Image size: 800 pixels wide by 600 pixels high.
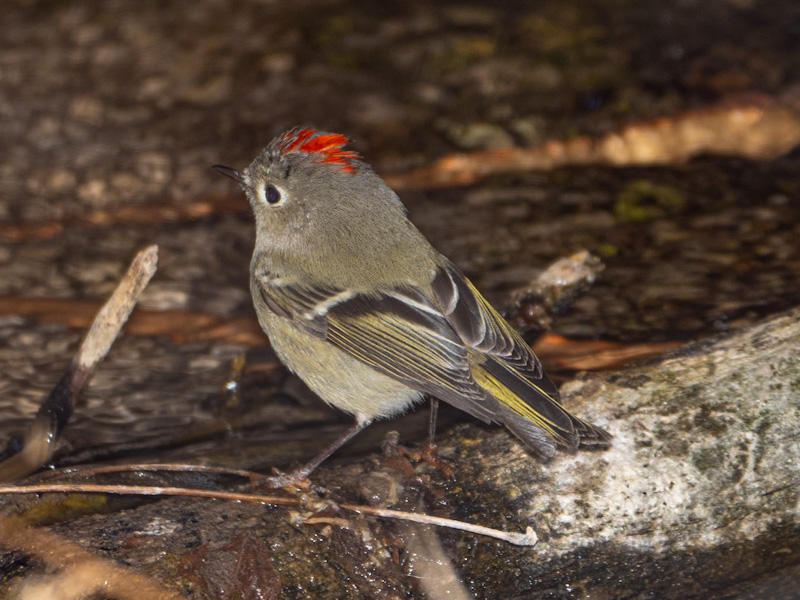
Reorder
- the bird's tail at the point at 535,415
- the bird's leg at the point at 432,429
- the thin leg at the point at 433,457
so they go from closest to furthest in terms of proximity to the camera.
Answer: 1. the bird's tail at the point at 535,415
2. the thin leg at the point at 433,457
3. the bird's leg at the point at 432,429

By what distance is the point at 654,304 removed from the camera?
3945 millimetres

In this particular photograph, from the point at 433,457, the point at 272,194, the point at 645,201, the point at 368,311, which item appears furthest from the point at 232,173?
the point at 645,201

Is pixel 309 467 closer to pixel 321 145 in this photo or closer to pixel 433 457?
pixel 433 457

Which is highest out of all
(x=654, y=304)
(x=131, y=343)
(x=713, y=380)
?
(x=713, y=380)

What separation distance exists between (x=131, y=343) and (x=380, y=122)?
2.16 meters

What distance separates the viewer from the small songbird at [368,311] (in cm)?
282

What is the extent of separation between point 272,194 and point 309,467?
116 centimetres

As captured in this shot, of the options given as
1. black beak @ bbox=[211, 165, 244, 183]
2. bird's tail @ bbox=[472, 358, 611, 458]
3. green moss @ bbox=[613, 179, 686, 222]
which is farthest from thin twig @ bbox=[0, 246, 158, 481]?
green moss @ bbox=[613, 179, 686, 222]

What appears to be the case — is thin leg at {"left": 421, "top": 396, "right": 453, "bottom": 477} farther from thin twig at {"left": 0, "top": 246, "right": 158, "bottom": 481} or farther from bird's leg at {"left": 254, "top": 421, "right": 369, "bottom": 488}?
thin twig at {"left": 0, "top": 246, "right": 158, "bottom": 481}

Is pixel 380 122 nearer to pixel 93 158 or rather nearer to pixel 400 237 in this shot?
pixel 93 158

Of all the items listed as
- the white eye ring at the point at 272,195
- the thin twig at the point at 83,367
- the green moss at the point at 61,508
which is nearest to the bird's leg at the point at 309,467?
the green moss at the point at 61,508

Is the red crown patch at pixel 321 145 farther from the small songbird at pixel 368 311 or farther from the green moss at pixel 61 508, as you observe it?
the green moss at pixel 61 508

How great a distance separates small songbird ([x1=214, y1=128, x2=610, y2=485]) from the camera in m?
2.82

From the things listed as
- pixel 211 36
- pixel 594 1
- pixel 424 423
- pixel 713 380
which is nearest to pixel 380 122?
pixel 211 36
